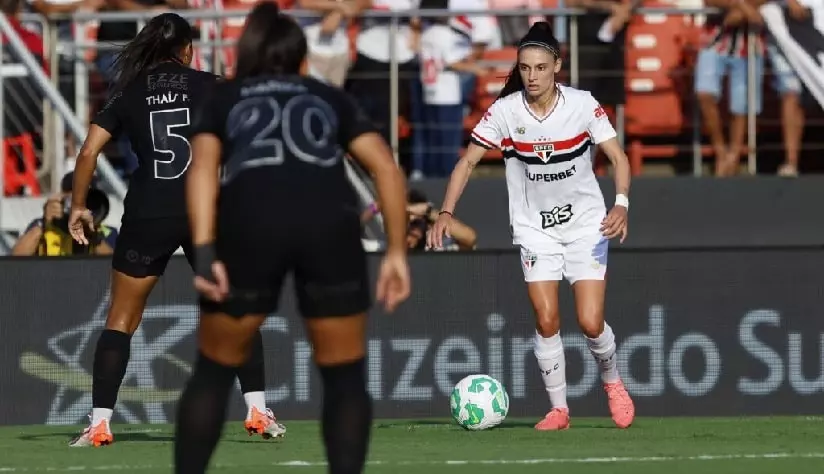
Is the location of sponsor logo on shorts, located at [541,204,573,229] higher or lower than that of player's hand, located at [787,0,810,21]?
lower

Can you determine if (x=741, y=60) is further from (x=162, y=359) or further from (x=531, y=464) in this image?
(x=531, y=464)

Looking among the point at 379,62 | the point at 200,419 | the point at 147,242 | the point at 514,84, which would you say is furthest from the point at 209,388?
the point at 379,62

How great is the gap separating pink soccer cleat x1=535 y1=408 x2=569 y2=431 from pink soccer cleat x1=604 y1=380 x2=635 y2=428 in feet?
0.94

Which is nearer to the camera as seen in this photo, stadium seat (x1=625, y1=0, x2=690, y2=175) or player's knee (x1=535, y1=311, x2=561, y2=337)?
player's knee (x1=535, y1=311, x2=561, y2=337)

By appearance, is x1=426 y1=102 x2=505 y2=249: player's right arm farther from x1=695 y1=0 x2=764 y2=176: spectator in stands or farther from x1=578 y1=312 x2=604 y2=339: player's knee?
x1=695 y1=0 x2=764 y2=176: spectator in stands

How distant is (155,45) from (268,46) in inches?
117

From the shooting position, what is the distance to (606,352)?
396 inches

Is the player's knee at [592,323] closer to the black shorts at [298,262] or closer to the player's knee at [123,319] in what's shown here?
the player's knee at [123,319]

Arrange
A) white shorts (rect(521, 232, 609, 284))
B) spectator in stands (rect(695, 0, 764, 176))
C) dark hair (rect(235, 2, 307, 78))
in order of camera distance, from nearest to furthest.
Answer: dark hair (rect(235, 2, 307, 78))
white shorts (rect(521, 232, 609, 284))
spectator in stands (rect(695, 0, 764, 176))

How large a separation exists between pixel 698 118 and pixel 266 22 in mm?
9089

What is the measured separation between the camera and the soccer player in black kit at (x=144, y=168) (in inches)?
343

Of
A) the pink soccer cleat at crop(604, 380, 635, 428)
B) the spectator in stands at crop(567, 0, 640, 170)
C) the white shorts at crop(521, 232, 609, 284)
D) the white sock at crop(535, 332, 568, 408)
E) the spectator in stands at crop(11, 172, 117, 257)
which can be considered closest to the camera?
the white shorts at crop(521, 232, 609, 284)

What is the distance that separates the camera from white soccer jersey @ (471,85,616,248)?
387 inches

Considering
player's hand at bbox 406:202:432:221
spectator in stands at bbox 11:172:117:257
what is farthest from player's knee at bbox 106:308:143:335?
player's hand at bbox 406:202:432:221
